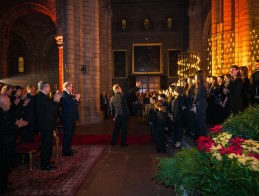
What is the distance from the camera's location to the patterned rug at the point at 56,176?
5.32 meters

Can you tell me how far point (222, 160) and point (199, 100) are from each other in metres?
5.20

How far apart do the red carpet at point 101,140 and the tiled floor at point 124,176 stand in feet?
4.66

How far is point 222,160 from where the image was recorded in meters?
2.48

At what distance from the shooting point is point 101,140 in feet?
35.0

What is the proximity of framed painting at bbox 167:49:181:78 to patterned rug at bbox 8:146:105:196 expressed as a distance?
76.7 feet

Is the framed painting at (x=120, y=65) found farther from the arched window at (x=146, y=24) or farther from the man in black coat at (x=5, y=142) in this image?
the man in black coat at (x=5, y=142)

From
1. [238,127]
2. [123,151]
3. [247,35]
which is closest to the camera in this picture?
[238,127]

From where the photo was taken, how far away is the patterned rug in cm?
532

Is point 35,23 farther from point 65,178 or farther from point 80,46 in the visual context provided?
point 65,178

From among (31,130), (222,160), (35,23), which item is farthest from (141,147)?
(35,23)

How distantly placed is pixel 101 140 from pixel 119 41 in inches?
879

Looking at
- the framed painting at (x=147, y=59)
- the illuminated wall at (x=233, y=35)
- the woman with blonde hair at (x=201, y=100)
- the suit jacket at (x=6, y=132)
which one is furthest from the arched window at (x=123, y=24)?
the suit jacket at (x=6, y=132)

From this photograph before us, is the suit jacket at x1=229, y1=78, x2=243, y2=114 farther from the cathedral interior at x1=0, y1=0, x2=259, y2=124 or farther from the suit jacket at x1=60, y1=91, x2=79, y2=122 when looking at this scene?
the cathedral interior at x1=0, y1=0, x2=259, y2=124

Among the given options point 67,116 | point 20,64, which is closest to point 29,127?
point 67,116
